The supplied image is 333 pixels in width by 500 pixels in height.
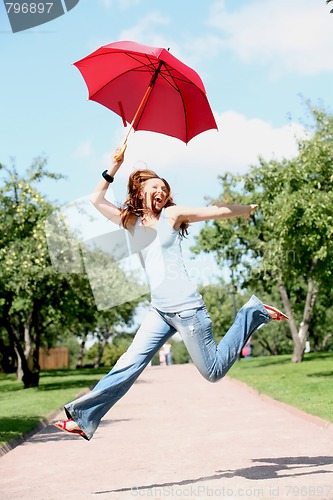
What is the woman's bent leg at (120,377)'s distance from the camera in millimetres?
5969

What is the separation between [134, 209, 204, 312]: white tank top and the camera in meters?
5.94

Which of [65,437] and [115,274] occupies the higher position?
[115,274]

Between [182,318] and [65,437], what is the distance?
6.55m

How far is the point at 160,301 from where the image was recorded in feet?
19.7

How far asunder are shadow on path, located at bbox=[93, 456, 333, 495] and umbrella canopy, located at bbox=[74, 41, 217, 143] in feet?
10.1

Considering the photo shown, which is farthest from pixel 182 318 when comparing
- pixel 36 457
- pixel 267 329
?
pixel 267 329

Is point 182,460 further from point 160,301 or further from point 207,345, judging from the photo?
point 160,301

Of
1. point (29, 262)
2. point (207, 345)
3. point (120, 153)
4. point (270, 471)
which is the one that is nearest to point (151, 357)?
point (207, 345)

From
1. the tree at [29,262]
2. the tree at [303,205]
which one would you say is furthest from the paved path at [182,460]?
the tree at [29,262]

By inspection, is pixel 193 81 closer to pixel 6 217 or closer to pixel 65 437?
pixel 65 437

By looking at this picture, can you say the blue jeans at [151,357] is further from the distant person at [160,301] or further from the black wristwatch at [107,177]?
the black wristwatch at [107,177]

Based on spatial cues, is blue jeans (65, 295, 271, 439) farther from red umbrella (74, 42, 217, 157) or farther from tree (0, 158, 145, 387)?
tree (0, 158, 145, 387)

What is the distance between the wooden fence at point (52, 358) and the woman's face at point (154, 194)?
65.5 metres

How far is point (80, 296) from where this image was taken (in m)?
29.4
